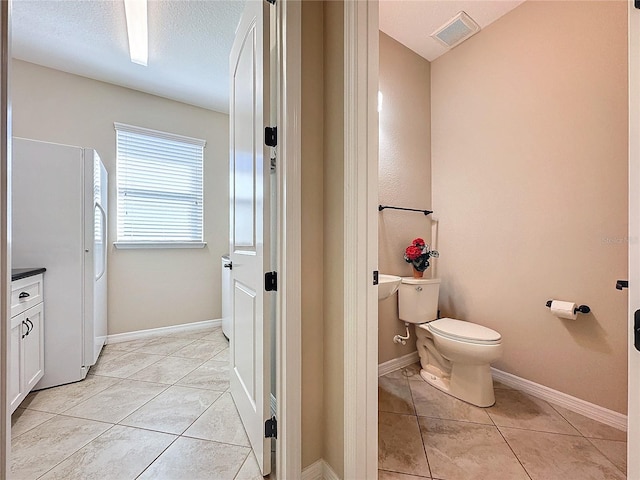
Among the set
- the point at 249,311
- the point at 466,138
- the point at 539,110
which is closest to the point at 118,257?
the point at 249,311

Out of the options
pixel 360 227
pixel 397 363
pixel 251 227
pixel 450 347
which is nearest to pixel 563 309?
pixel 450 347

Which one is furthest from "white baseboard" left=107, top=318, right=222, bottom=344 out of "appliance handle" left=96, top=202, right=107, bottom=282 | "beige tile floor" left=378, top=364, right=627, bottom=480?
"beige tile floor" left=378, top=364, right=627, bottom=480

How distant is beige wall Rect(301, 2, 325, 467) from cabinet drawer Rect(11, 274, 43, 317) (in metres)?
1.66

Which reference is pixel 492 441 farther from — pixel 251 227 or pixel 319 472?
pixel 251 227

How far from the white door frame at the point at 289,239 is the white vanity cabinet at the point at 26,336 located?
1522 mm

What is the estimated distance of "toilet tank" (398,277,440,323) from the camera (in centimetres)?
214

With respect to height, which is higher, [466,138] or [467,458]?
[466,138]

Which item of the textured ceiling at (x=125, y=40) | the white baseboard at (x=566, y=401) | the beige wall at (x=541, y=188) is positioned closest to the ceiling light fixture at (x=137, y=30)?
the textured ceiling at (x=125, y=40)

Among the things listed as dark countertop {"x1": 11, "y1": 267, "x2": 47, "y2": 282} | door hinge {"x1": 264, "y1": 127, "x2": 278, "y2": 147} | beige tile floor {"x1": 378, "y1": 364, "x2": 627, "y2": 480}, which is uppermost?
door hinge {"x1": 264, "y1": 127, "x2": 278, "y2": 147}

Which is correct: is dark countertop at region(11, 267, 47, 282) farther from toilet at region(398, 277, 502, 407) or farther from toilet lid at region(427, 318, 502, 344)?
toilet lid at region(427, 318, 502, 344)

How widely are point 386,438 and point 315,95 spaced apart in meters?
1.73

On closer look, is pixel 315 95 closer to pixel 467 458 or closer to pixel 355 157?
pixel 355 157

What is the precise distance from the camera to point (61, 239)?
199 centimetres

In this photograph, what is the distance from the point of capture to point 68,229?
201 centimetres
